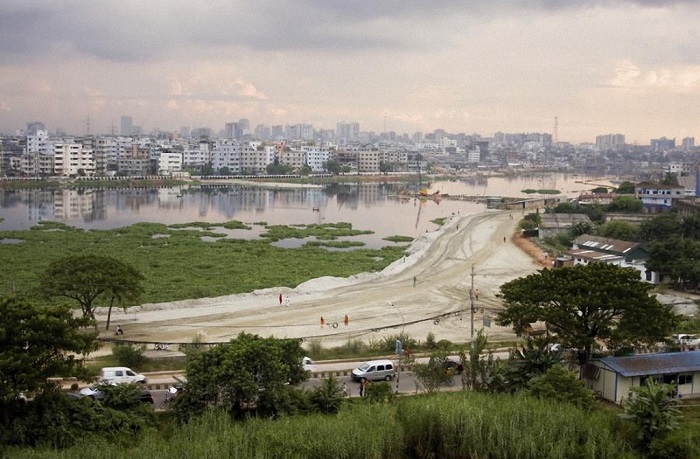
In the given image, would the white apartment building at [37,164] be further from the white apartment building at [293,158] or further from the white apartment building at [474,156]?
the white apartment building at [474,156]

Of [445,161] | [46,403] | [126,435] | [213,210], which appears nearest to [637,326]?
[126,435]

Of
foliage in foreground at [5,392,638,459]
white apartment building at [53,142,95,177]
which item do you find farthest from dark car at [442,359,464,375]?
white apartment building at [53,142,95,177]

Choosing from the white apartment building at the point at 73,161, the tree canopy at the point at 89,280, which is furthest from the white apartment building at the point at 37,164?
the tree canopy at the point at 89,280

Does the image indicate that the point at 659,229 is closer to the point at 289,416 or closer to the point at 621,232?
the point at 621,232

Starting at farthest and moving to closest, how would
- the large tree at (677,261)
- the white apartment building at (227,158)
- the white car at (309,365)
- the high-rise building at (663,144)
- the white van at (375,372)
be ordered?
the high-rise building at (663,144)
the white apartment building at (227,158)
the large tree at (677,261)
the white car at (309,365)
the white van at (375,372)

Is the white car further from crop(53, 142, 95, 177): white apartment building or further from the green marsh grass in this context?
crop(53, 142, 95, 177): white apartment building

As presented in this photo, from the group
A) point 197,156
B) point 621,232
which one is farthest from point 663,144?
point 621,232

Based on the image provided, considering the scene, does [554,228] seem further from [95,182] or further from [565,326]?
[95,182]
